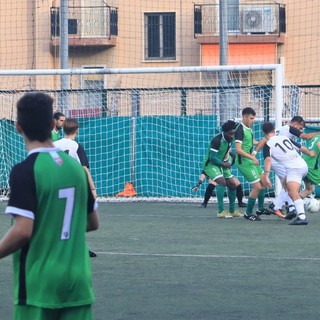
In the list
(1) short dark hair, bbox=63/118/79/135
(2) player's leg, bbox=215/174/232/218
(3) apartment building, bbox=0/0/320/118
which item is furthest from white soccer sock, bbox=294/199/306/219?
(3) apartment building, bbox=0/0/320/118

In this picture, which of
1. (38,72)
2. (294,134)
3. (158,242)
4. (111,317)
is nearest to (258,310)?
(111,317)

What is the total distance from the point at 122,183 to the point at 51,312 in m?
18.7

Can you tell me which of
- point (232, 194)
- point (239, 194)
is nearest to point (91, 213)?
point (232, 194)

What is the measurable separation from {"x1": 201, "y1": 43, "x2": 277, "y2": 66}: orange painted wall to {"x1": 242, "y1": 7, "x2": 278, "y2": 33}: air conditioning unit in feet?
1.81

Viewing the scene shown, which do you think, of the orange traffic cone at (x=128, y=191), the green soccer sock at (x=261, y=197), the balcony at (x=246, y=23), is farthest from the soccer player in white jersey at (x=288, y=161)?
the balcony at (x=246, y=23)

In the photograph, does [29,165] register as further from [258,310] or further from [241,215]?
[241,215]

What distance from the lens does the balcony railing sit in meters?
36.6

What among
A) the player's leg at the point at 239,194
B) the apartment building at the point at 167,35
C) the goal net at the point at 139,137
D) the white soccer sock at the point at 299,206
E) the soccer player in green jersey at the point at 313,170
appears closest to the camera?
the white soccer sock at the point at 299,206

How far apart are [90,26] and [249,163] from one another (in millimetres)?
20466

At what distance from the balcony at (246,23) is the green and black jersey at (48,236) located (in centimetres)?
3166

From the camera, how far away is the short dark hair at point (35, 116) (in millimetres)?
5016

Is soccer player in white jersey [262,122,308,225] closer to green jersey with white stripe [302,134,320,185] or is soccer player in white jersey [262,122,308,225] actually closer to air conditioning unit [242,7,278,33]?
green jersey with white stripe [302,134,320,185]

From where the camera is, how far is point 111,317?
27.7 ft

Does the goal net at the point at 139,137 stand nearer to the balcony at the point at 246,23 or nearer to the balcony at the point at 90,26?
the balcony at the point at 90,26
